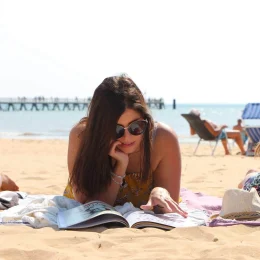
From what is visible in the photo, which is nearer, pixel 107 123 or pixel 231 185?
pixel 107 123

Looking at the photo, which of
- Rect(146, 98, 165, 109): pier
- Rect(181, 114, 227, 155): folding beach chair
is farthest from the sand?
Rect(146, 98, 165, 109): pier

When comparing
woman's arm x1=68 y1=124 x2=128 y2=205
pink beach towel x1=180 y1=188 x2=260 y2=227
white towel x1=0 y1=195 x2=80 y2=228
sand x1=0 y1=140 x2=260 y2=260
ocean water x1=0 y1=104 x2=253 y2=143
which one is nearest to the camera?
sand x1=0 y1=140 x2=260 y2=260

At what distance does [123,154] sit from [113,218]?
41cm

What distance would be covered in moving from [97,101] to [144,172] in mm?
527

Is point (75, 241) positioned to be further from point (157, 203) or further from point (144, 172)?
point (144, 172)

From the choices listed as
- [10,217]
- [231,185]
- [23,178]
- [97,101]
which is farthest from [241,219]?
[23,178]

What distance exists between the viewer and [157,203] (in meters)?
2.93

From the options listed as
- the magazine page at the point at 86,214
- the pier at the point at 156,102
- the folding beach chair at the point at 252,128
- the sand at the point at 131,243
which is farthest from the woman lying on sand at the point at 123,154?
the pier at the point at 156,102

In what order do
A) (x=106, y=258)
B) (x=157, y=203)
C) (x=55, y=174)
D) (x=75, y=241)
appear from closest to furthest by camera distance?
(x=106, y=258)
(x=75, y=241)
(x=157, y=203)
(x=55, y=174)

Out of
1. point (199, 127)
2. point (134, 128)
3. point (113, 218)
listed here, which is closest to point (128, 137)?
point (134, 128)

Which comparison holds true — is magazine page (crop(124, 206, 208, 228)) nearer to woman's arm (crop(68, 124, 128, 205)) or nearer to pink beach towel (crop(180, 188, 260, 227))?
pink beach towel (crop(180, 188, 260, 227))

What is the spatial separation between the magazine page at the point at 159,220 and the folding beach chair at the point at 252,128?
6.92 meters

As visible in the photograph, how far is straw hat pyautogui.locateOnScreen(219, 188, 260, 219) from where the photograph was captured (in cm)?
301

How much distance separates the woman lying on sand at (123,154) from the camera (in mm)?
2988
